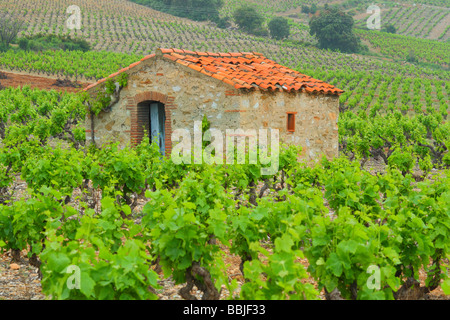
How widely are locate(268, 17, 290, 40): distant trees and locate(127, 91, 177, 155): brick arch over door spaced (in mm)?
56490

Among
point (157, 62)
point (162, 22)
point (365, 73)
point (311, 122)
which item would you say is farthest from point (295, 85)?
point (162, 22)

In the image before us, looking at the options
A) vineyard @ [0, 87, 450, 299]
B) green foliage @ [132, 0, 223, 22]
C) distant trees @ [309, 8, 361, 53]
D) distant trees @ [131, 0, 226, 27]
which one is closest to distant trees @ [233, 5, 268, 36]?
distant trees @ [131, 0, 226, 27]

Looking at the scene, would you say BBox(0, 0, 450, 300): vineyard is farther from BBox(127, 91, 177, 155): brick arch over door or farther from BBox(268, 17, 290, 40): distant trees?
BBox(268, 17, 290, 40): distant trees

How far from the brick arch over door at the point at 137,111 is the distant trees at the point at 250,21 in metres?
57.0

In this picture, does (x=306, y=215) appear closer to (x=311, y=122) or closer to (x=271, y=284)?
(x=271, y=284)

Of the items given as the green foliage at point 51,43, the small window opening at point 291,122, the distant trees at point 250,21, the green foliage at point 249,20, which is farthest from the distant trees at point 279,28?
the small window opening at point 291,122

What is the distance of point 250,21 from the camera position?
65438mm

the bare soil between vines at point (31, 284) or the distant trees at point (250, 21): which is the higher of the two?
the distant trees at point (250, 21)

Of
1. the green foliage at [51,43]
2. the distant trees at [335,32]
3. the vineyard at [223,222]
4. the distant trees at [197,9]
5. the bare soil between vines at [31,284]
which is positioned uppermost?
the distant trees at [197,9]

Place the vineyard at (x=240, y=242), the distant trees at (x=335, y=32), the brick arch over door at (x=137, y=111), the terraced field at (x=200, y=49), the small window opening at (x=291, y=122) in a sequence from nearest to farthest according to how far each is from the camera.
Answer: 1. the vineyard at (x=240, y=242)
2. the brick arch over door at (x=137, y=111)
3. the small window opening at (x=291, y=122)
4. the terraced field at (x=200, y=49)
5. the distant trees at (x=335, y=32)

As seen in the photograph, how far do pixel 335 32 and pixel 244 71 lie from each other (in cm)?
5276

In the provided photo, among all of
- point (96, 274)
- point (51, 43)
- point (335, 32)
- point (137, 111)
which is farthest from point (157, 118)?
point (335, 32)

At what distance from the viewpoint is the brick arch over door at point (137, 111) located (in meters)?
10.5

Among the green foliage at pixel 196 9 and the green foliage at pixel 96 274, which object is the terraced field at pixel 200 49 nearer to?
the green foliage at pixel 196 9
